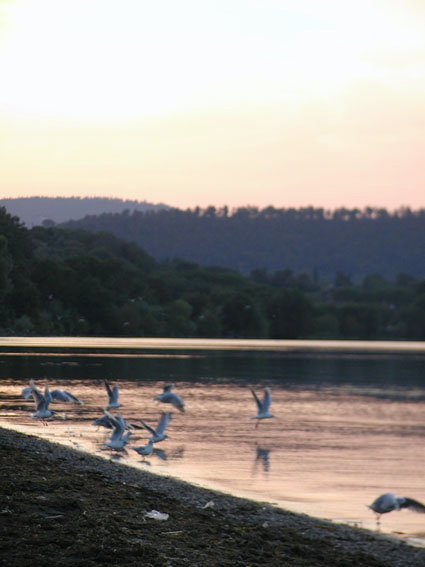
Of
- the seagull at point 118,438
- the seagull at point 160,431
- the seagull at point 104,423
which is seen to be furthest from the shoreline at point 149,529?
the seagull at point 104,423

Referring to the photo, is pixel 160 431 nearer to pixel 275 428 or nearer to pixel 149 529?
pixel 275 428

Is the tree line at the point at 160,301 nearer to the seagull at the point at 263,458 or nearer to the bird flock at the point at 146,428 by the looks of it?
the bird flock at the point at 146,428

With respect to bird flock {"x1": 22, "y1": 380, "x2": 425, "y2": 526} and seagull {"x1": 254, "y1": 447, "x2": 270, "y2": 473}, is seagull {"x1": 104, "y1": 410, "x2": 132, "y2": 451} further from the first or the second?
seagull {"x1": 254, "y1": 447, "x2": 270, "y2": 473}

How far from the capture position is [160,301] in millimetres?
143375

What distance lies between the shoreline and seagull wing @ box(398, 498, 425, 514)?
33.1 inches

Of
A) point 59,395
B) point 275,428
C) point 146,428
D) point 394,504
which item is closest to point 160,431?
point 146,428

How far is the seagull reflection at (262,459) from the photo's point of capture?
2315cm

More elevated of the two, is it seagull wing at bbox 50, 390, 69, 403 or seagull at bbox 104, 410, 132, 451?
seagull wing at bbox 50, 390, 69, 403

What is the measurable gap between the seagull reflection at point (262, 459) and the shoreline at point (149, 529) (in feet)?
14.1

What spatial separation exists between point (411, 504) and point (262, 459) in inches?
306

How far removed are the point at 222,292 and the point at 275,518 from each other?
426 feet

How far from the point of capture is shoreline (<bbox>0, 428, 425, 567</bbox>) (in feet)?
39.2

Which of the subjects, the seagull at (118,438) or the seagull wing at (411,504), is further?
the seagull at (118,438)

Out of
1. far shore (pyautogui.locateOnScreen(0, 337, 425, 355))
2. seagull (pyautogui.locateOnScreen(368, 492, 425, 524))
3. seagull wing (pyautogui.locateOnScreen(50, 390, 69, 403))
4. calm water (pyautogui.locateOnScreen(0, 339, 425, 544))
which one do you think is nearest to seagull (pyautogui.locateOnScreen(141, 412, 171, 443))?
calm water (pyautogui.locateOnScreen(0, 339, 425, 544))
